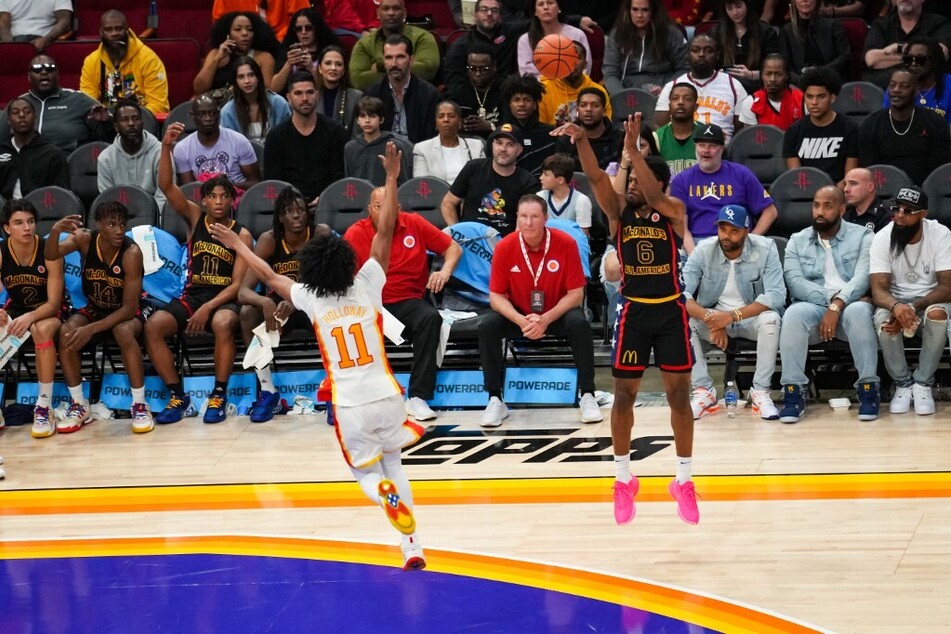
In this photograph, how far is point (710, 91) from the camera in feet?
36.4

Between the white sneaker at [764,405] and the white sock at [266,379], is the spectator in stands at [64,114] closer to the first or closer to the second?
the white sock at [266,379]

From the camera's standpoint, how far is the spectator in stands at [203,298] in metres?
9.58

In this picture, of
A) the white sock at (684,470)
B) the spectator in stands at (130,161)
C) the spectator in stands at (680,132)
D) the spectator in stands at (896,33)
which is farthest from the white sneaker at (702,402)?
the spectator in stands at (130,161)

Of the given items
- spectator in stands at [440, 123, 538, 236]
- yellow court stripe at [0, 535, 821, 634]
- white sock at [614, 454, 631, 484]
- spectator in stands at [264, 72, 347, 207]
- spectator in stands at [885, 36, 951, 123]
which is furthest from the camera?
spectator in stands at [264, 72, 347, 207]

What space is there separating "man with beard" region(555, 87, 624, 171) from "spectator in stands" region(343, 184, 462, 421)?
1509 mm

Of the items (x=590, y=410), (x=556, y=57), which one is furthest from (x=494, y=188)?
(x=590, y=410)

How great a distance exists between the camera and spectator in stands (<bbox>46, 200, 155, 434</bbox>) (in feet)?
31.1

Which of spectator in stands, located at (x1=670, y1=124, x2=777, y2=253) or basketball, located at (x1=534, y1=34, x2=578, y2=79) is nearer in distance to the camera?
spectator in stands, located at (x1=670, y1=124, x2=777, y2=253)

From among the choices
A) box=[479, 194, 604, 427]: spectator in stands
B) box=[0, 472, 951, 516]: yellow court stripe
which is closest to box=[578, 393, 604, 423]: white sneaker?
box=[479, 194, 604, 427]: spectator in stands

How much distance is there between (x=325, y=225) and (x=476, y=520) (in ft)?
10.4

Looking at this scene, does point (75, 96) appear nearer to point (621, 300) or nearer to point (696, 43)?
point (696, 43)

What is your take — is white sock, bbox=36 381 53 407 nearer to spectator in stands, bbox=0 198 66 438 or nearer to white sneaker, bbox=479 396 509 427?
spectator in stands, bbox=0 198 66 438

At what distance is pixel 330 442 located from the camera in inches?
353

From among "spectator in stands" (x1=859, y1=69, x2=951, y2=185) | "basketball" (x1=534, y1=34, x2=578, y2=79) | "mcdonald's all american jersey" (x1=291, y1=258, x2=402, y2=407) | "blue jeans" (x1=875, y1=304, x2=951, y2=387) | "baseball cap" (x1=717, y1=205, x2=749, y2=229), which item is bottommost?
"blue jeans" (x1=875, y1=304, x2=951, y2=387)
